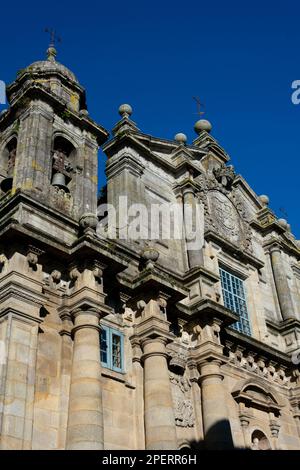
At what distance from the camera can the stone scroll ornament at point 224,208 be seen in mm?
20734

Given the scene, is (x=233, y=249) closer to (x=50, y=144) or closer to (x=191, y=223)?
(x=191, y=223)

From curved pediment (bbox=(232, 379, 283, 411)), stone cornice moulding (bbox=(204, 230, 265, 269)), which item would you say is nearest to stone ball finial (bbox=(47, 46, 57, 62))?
stone cornice moulding (bbox=(204, 230, 265, 269))

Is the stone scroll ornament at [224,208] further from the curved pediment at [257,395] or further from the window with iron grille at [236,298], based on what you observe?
the curved pediment at [257,395]

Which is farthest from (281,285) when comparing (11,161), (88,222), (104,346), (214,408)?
(11,161)

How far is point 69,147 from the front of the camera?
677 inches

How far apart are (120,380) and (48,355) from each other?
2054mm

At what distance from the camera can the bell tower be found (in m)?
15.2

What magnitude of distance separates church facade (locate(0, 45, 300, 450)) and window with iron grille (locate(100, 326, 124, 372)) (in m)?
0.04

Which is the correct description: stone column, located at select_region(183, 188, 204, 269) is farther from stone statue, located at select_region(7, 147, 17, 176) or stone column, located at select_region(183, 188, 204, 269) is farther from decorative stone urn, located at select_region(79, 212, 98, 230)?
stone statue, located at select_region(7, 147, 17, 176)

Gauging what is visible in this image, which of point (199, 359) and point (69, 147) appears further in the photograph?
point (69, 147)

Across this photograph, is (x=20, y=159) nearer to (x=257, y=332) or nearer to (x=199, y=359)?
(x=199, y=359)

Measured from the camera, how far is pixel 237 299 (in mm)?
19828

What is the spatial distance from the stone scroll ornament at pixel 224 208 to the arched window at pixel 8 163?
22.2 ft
